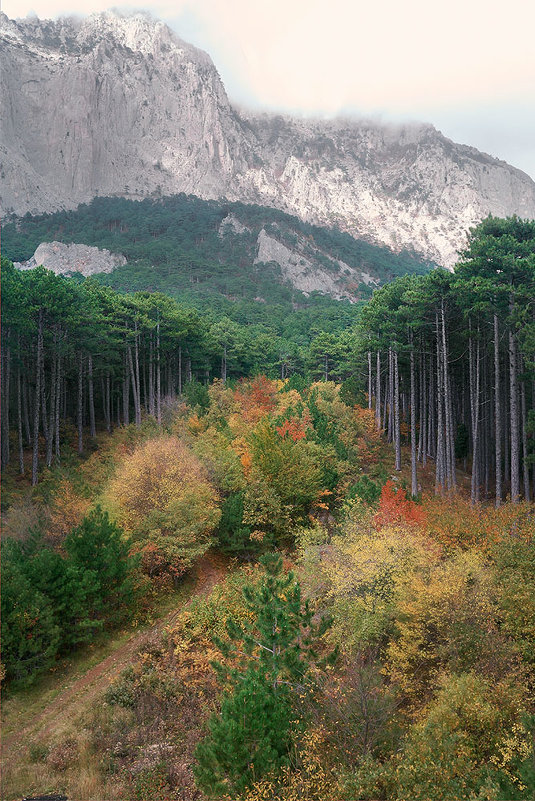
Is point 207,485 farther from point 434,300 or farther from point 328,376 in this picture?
point 328,376

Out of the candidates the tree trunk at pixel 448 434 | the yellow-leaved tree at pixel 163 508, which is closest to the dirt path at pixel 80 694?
the yellow-leaved tree at pixel 163 508

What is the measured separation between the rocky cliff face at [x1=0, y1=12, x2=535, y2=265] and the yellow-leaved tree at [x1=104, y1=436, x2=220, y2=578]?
404 feet

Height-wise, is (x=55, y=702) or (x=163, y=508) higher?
(x=163, y=508)

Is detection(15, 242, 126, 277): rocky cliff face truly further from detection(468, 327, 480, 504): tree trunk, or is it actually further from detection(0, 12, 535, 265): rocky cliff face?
detection(468, 327, 480, 504): tree trunk

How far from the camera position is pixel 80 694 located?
15102 millimetres

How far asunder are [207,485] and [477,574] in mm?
13003

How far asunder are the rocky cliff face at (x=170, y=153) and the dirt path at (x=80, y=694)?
129m

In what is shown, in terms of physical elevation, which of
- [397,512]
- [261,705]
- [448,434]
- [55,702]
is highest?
[448,434]

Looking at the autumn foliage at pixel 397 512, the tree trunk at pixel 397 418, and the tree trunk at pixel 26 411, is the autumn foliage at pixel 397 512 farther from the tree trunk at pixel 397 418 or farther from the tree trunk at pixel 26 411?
the tree trunk at pixel 26 411

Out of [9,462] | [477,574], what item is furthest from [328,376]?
[477,574]

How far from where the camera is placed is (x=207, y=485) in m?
22.6

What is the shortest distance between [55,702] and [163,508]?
320 inches

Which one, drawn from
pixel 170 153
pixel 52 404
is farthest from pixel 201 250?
pixel 52 404

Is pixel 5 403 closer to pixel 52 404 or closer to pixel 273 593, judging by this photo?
pixel 52 404
